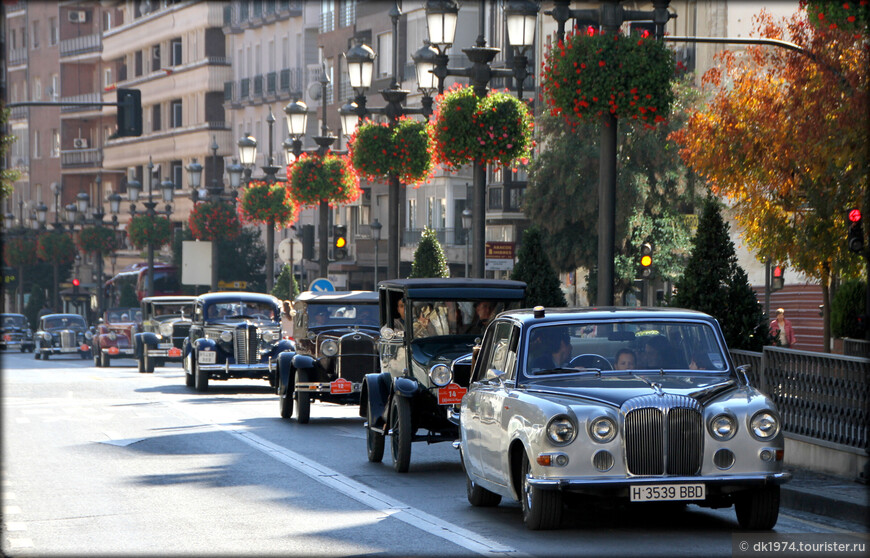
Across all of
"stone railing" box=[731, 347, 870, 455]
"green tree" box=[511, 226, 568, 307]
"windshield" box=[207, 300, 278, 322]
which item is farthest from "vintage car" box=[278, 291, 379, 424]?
"windshield" box=[207, 300, 278, 322]

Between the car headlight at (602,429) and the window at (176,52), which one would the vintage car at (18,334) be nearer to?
the window at (176,52)

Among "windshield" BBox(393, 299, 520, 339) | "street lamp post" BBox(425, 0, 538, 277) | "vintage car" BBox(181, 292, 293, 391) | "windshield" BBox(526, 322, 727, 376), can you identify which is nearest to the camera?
"windshield" BBox(526, 322, 727, 376)

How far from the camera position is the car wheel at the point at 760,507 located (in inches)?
441

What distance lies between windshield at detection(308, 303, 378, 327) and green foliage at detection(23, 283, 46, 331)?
7750 centimetres

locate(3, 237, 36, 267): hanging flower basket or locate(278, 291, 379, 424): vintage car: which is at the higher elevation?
locate(3, 237, 36, 267): hanging flower basket

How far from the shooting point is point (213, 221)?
65750mm

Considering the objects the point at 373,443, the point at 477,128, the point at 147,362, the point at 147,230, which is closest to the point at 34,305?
the point at 147,230

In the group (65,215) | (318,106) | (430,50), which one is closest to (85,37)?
(65,215)

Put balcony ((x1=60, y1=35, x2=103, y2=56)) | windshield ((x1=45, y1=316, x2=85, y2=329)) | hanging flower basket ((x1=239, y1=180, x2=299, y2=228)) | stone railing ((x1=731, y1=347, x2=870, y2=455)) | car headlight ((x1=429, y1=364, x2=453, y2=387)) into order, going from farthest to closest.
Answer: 1. balcony ((x1=60, y1=35, x2=103, y2=56))
2. windshield ((x1=45, y1=316, x2=85, y2=329))
3. hanging flower basket ((x1=239, y1=180, x2=299, y2=228))
4. car headlight ((x1=429, y1=364, x2=453, y2=387))
5. stone railing ((x1=731, y1=347, x2=870, y2=455))

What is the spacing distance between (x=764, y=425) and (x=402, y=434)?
5.88 metres

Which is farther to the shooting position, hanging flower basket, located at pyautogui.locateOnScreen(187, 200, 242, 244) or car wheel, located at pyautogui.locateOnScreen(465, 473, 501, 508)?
hanging flower basket, located at pyautogui.locateOnScreen(187, 200, 242, 244)

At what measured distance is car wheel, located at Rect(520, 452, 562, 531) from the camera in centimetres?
1129

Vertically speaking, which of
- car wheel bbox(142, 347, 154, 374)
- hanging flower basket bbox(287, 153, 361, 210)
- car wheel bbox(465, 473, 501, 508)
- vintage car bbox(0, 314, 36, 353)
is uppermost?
hanging flower basket bbox(287, 153, 361, 210)

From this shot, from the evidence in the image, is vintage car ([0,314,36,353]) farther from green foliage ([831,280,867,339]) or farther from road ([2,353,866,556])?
green foliage ([831,280,867,339])
